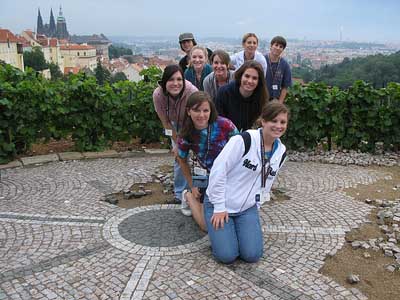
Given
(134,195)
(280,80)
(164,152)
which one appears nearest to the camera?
(134,195)

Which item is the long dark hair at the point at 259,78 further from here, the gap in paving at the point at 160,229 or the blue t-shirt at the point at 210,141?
the gap in paving at the point at 160,229

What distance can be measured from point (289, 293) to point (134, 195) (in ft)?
9.35

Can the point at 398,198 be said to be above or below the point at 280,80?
below

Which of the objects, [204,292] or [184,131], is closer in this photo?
[204,292]

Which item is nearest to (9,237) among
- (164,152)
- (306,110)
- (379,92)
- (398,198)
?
(164,152)

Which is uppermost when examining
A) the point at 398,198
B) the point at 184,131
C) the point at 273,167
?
the point at 184,131

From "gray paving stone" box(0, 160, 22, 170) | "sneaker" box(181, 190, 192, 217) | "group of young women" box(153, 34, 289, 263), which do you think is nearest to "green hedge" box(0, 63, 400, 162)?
"gray paving stone" box(0, 160, 22, 170)

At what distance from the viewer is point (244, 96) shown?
4945 millimetres

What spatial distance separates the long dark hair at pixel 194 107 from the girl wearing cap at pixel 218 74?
0.91 meters

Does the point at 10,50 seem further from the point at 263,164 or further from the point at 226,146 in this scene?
the point at 263,164

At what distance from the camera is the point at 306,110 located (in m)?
8.27

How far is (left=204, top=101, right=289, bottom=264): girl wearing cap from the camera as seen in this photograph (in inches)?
157

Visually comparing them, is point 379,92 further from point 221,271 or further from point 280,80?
point 221,271

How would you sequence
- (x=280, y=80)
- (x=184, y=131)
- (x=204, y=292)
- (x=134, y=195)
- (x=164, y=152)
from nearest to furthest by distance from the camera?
(x=204, y=292), (x=184, y=131), (x=134, y=195), (x=280, y=80), (x=164, y=152)
